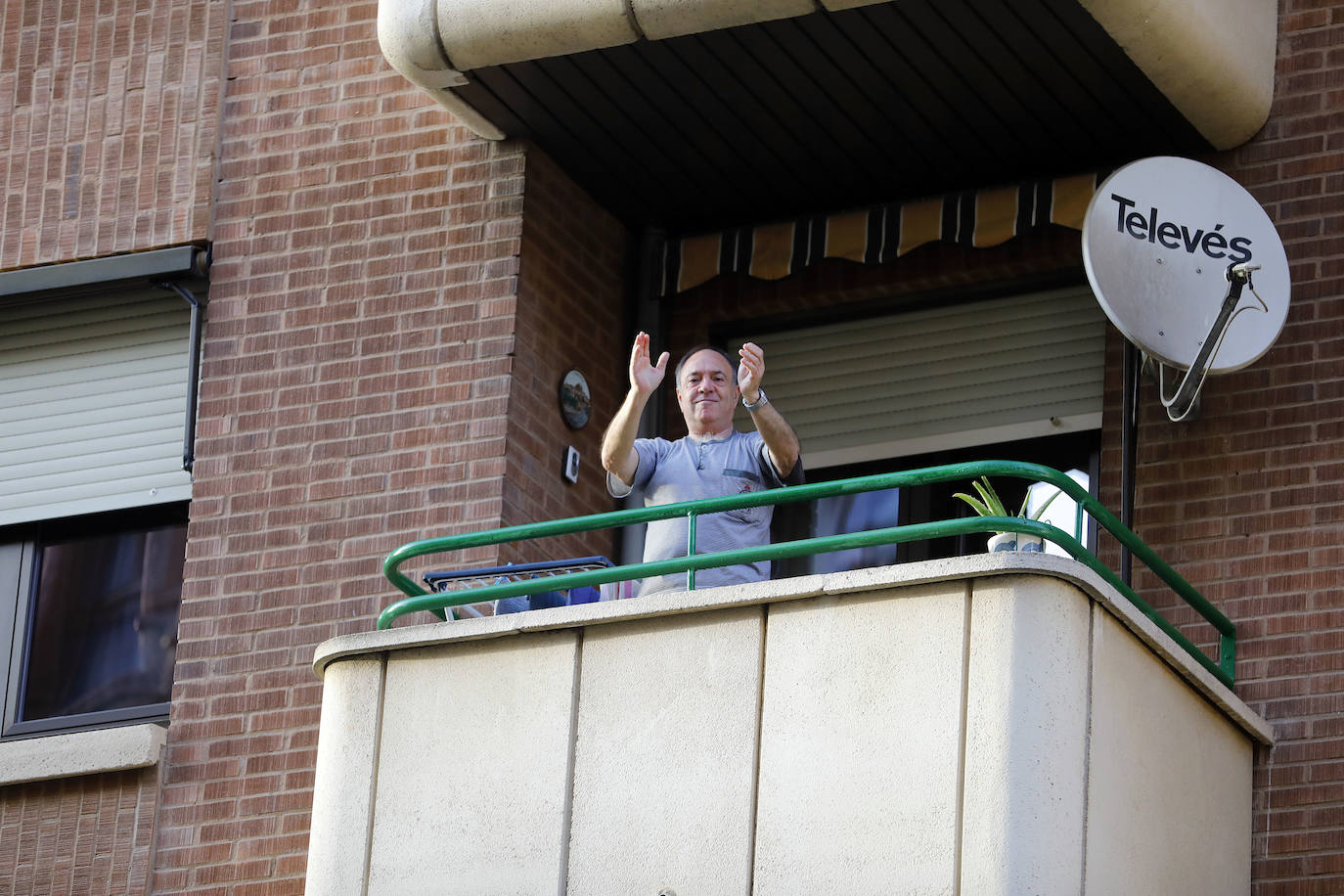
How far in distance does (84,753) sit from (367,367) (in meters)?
2.12

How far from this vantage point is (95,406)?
12875 mm

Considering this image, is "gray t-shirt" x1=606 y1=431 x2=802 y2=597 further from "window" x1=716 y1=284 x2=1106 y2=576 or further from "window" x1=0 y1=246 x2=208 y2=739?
"window" x1=0 y1=246 x2=208 y2=739

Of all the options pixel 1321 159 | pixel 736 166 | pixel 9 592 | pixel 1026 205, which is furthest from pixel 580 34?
pixel 9 592

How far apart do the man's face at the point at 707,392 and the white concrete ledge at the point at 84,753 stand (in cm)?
293

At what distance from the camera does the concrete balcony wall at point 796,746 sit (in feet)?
30.1

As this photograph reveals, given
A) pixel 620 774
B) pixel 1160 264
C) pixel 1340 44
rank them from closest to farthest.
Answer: pixel 620 774 → pixel 1160 264 → pixel 1340 44

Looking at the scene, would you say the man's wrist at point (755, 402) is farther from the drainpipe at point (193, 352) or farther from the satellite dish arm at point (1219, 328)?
the drainpipe at point (193, 352)

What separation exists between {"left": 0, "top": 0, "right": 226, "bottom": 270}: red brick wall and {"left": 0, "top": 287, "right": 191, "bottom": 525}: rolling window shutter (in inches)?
13.1

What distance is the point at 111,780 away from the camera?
11891mm

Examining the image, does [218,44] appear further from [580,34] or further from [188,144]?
[580,34]

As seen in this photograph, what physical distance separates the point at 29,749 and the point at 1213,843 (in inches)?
206

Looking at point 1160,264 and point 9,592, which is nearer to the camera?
point 1160,264

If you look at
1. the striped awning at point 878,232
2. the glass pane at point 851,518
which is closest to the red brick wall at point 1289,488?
the striped awning at point 878,232

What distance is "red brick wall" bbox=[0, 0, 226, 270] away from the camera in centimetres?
1295
